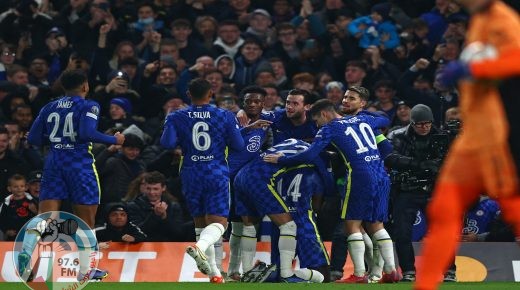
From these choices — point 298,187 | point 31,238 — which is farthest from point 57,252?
point 298,187

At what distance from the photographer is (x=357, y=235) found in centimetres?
1261

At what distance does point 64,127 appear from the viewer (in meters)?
12.5

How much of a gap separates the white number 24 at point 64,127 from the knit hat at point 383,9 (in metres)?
8.20

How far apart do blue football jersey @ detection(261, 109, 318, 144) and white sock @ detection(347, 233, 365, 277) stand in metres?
1.66

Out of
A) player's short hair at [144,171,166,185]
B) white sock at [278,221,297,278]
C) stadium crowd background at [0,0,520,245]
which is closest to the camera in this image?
white sock at [278,221,297,278]

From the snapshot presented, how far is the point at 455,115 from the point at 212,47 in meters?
5.26

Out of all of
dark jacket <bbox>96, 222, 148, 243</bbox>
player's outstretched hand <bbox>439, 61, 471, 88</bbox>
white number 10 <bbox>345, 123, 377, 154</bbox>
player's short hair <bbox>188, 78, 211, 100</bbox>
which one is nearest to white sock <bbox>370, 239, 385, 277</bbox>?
white number 10 <bbox>345, 123, 377, 154</bbox>

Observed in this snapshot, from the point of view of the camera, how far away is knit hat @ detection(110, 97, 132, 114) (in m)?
16.7

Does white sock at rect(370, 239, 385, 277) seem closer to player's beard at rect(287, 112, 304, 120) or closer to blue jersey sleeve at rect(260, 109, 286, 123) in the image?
player's beard at rect(287, 112, 304, 120)

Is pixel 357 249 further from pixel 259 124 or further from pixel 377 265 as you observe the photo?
pixel 259 124

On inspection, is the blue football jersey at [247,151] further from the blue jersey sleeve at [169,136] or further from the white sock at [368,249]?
the white sock at [368,249]

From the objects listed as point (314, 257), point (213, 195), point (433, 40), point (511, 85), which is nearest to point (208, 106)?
point (213, 195)

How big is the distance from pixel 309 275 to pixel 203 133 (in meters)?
2.02

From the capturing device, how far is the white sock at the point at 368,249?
529 inches
